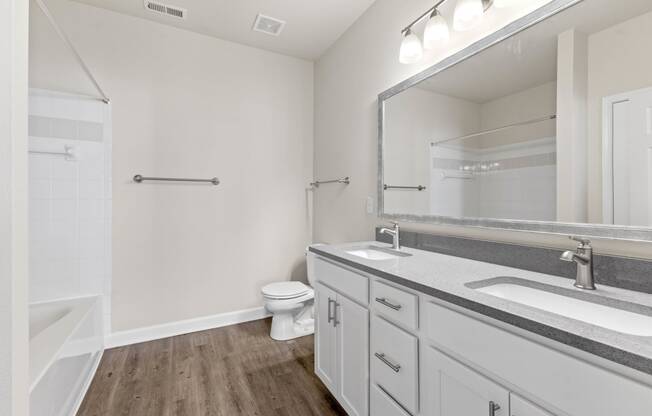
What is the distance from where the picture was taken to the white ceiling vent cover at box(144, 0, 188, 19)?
2127 millimetres

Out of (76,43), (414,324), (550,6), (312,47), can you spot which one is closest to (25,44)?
(414,324)

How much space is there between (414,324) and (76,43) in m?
2.84

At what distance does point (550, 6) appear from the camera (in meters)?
1.11

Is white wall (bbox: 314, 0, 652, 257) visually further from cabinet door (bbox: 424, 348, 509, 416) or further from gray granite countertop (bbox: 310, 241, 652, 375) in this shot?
cabinet door (bbox: 424, 348, 509, 416)

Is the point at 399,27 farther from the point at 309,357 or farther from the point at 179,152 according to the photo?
the point at 309,357

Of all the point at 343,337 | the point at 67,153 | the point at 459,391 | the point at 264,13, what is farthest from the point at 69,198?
the point at 459,391

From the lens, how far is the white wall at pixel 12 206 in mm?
677

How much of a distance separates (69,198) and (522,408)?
266cm

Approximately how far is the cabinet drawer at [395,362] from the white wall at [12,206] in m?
1.10

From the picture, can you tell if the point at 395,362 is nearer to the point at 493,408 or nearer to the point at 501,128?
Answer: the point at 493,408

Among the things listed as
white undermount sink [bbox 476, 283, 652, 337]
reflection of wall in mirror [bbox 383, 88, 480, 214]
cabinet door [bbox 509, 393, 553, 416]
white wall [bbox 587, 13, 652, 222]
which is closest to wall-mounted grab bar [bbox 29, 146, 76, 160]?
reflection of wall in mirror [bbox 383, 88, 480, 214]

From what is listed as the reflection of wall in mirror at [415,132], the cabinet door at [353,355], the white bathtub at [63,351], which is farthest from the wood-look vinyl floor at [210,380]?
the reflection of wall in mirror at [415,132]

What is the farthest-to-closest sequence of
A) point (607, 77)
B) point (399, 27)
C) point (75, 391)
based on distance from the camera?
point (399, 27) < point (75, 391) < point (607, 77)

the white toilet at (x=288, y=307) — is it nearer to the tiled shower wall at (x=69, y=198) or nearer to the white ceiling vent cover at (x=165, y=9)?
the tiled shower wall at (x=69, y=198)
